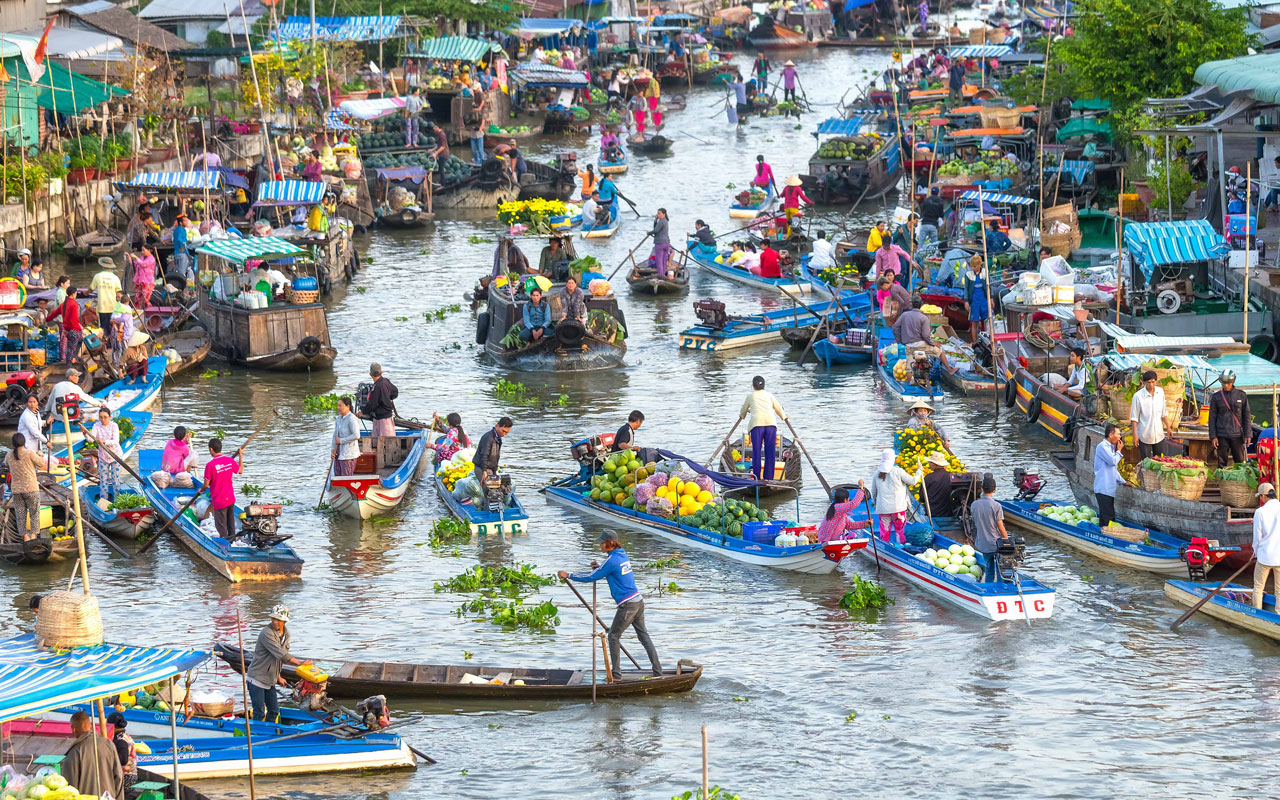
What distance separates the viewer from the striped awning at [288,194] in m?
35.8

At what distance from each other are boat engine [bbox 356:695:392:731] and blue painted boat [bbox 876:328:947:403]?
1448 centimetres

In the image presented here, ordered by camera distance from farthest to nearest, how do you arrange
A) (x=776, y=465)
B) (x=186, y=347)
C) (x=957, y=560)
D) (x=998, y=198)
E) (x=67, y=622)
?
1. (x=998, y=198)
2. (x=186, y=347)
3. (x=776, y=465)
4. (x=957, y=560)
5. (x=67, y=622)

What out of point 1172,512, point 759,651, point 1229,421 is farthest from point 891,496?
point 1229,421

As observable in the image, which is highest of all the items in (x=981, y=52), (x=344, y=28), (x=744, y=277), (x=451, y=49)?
A: (x=344, y=28)

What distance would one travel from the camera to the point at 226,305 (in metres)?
30.7

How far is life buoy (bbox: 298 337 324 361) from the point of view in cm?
3045

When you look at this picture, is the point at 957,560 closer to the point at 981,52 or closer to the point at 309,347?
the point at 309,347

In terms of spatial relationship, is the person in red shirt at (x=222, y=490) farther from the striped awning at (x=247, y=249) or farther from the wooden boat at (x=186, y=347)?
the striped awning at (x=247, y=249)

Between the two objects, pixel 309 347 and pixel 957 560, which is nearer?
pixel 957 560

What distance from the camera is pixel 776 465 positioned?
926 inches

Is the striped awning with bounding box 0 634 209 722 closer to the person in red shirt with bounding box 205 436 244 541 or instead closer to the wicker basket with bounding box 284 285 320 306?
the person in red shirt with bounding box 205 436 244 541

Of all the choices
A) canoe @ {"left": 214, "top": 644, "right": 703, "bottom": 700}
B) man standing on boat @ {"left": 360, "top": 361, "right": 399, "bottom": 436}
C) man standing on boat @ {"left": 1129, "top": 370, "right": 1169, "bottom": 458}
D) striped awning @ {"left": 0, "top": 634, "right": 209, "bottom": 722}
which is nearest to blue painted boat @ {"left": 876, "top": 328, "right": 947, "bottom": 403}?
man standing on boat @ {"left": 1129, "top": 370, "right": 1169, "bottom": 458}

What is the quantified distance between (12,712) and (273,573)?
8680mm

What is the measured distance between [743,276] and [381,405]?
1487 centimetres
